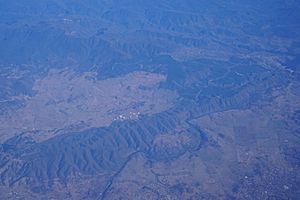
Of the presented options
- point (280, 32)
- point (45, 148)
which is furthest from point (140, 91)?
point (280, 32)

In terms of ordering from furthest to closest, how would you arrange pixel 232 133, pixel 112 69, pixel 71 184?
pixel 112 69 → pixel 232 133 → pixel 71 184

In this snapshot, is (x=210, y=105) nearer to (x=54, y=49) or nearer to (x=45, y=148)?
(x=45, y=148)

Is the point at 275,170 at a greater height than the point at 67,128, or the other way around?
the point at 275,170

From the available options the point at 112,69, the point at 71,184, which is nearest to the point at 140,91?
the point at 112,69

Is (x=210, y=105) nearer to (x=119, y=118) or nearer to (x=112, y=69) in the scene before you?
(x=119, y=118)

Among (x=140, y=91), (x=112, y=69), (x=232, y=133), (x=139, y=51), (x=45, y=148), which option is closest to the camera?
(x=45, y=148)

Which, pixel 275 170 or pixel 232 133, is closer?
pixel 275 170
